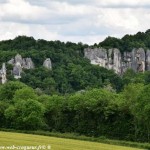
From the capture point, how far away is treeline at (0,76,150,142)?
2950 inches

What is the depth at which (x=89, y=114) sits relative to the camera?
274 feet

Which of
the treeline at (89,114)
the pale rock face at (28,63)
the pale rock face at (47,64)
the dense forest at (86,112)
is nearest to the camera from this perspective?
the dense forest at (86,112)

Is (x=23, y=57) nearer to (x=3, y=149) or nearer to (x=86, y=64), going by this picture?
(x=86, y=64)

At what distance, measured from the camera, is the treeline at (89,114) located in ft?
246

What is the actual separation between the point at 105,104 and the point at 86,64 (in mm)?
95408

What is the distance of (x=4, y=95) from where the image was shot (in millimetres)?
102688

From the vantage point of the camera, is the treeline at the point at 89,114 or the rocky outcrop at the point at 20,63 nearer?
the treeline at the point at 89,114

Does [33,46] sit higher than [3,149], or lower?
higher

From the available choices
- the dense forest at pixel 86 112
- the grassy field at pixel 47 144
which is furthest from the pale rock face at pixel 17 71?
the grassy field at pixel 47 144

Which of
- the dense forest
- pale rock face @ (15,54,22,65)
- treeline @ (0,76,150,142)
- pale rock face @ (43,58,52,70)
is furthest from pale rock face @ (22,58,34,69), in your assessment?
treeline @ (0,76,150,142)

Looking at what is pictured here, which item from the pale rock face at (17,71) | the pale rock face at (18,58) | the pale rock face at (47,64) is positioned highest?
the pale rock face at (18,58)

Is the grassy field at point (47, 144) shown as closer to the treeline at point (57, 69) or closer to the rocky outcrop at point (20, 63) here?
the treeline at point (57, 69)

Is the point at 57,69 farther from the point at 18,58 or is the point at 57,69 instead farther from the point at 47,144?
the point at 47,144

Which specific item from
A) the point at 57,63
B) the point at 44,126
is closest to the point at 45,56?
the point at 57,63
